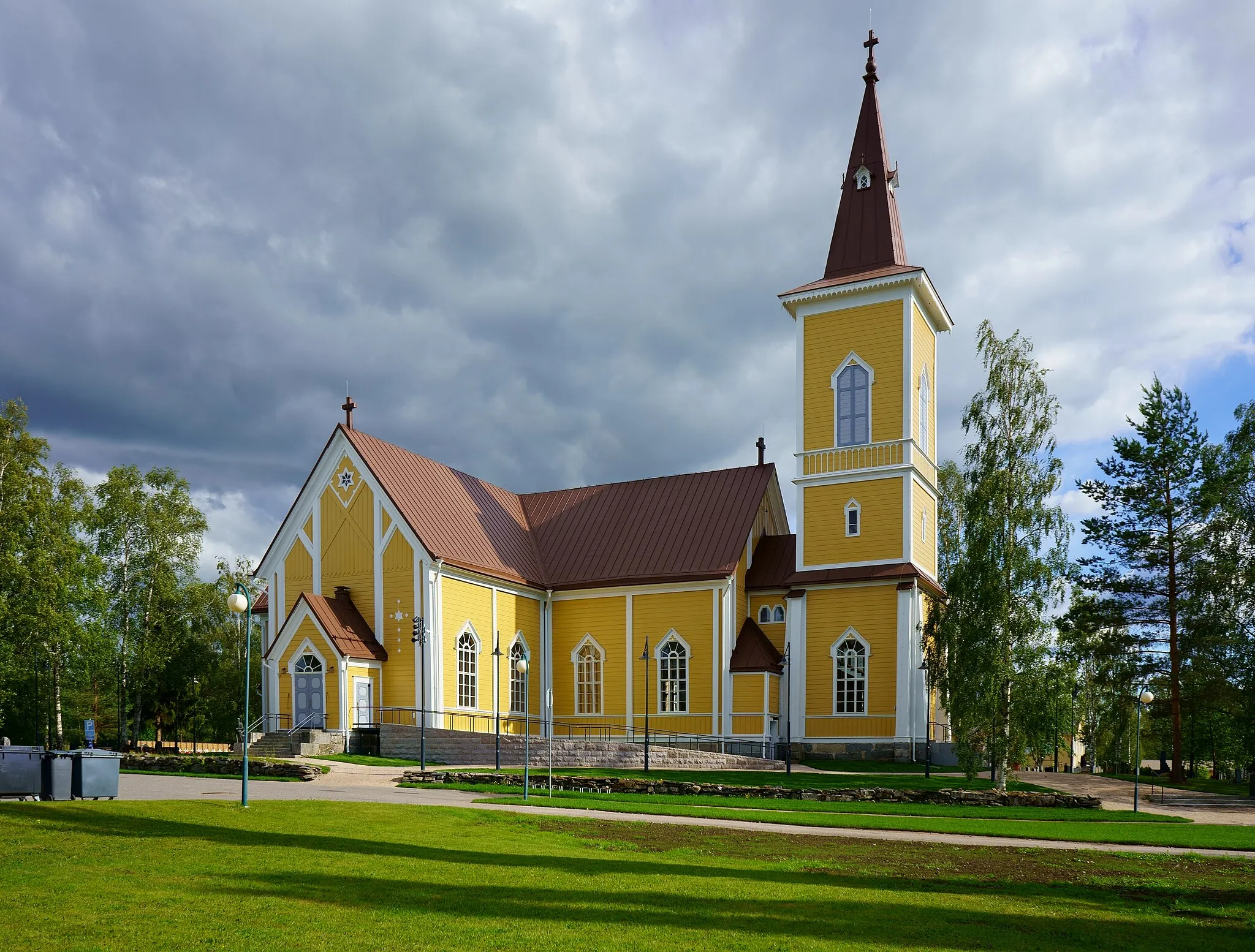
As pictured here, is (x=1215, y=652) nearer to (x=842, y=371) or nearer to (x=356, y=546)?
(x=842, y=371)

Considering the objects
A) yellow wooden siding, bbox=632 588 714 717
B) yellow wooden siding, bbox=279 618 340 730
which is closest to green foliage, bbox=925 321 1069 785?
yellow wooden siding, bbox=632 588 714 717

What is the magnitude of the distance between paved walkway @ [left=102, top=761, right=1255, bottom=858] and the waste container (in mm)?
1285

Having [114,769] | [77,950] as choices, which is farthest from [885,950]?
[114,769]

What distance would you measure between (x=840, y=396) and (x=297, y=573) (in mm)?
20543

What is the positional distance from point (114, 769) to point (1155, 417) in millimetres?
37486

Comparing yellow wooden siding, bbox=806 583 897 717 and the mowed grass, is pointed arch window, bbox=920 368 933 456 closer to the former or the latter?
yellow wooden siding, bbox=806 583 897 717

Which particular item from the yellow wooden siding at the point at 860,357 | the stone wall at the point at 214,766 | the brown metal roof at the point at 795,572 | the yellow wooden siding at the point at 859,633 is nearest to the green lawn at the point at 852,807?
the stone wall at the point at 214,766

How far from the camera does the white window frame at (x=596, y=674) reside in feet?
130

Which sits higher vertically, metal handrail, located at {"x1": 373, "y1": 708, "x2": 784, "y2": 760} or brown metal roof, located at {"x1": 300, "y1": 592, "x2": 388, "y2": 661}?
brown metal roof, located at {"x1": 300, "y1": 592, "x2": 388, "y2": 661}

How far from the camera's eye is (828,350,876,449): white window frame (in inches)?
1492

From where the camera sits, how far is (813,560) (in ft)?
124

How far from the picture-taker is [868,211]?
39719mm

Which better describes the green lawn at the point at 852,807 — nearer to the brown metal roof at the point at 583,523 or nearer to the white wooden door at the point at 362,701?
the white wooden door at the point at 362,701

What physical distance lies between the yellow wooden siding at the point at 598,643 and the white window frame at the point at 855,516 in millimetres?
8406
